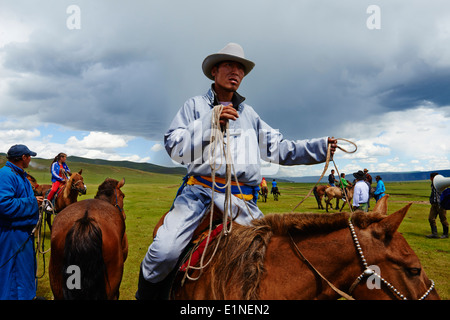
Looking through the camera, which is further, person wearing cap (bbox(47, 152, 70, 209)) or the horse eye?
person wearing cap (bbox(47, 152, 70, 209))

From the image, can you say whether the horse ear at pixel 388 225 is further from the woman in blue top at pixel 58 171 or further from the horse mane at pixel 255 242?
the woman in blue top at pixel 58 171

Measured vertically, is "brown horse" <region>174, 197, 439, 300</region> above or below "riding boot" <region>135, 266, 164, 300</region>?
above

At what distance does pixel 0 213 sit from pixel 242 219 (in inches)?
166

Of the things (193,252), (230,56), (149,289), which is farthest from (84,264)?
(230,56)

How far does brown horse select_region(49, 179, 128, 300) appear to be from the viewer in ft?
10.7

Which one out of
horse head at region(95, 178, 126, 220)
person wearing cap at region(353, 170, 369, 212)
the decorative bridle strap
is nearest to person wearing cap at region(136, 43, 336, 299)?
the decorative bridle strap

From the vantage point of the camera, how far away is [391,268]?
1.92 m

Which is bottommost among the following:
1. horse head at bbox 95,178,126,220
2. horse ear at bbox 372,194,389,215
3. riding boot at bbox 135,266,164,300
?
riding boot at bbox 135,266,164,300

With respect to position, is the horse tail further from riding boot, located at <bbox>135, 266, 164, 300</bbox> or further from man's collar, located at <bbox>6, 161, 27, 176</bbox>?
man's collar, located at <bbox>6, 161, 27, 176</bbox>

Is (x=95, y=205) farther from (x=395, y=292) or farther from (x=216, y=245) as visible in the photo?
(x=395, y=292)
